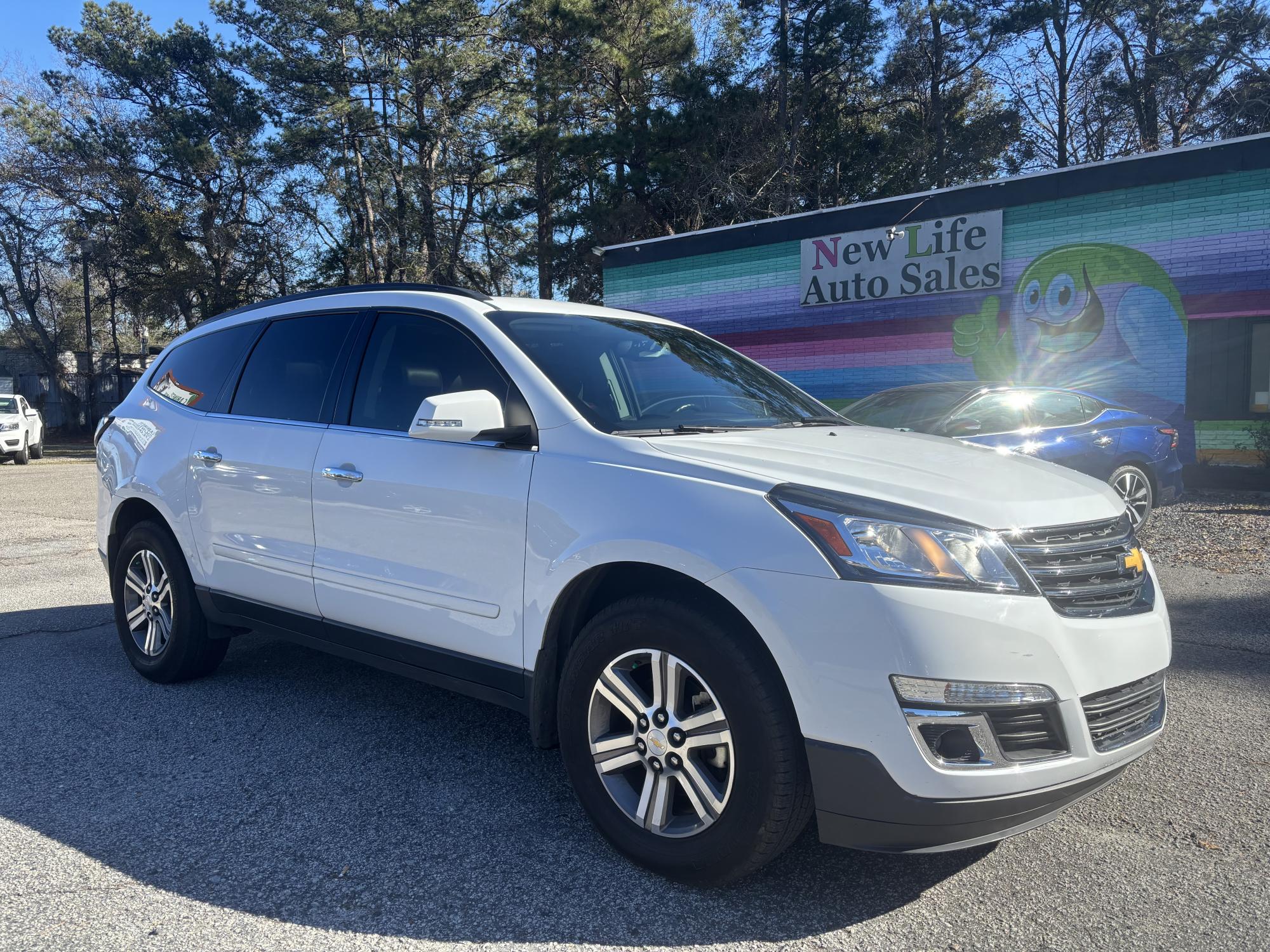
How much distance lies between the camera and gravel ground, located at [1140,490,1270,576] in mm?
7879

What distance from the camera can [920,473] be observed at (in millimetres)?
2908

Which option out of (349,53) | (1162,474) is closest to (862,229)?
(1162,474)

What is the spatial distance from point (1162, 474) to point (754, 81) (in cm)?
2239

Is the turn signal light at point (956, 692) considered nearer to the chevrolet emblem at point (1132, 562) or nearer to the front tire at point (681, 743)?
the front tire at point (681, 743)

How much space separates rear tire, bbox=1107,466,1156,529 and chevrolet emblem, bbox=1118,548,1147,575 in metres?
6.63

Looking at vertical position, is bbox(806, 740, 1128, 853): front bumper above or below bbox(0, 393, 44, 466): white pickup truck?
below

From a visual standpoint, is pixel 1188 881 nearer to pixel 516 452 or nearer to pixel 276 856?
pixel 516 452

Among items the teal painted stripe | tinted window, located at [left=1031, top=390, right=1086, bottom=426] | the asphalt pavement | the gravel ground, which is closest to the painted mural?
the teal painted stripe

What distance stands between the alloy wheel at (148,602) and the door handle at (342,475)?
4.84 feet

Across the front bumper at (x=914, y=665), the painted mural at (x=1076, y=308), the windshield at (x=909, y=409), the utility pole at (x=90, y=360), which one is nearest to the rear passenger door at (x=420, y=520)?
the front bumper at (x=914, y=665)

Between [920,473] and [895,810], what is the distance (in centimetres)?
99

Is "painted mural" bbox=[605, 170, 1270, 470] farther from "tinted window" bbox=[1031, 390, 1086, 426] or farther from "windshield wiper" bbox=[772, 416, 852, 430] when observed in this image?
"windshield wiper" bbox=[772, 416, 852, 430]

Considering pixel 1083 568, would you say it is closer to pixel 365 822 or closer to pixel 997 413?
pixel 365 822

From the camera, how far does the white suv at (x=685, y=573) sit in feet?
8.02
